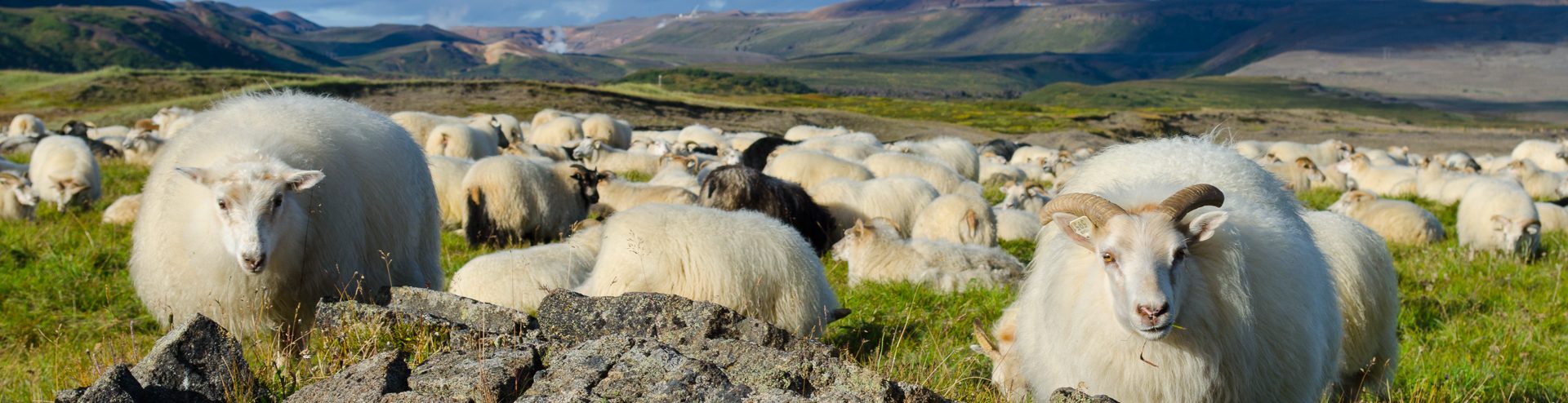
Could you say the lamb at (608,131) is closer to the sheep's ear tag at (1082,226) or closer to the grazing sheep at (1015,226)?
the grazing sheep at (1015,226)

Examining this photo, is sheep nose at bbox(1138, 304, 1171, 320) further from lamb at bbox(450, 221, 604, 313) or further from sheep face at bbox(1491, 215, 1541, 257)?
sheep face at bbox(1491, 215, 1541, 257)

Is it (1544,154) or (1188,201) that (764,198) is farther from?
(1544,154)

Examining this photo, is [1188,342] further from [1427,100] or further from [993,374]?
[1427,100]

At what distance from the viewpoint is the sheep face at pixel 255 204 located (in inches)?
210

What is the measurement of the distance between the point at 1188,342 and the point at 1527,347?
4.73m

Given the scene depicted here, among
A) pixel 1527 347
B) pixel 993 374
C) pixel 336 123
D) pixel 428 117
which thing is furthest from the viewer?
pixel 428 117

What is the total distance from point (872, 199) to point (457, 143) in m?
9.15

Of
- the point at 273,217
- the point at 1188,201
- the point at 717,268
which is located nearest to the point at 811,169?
the point at 717,268

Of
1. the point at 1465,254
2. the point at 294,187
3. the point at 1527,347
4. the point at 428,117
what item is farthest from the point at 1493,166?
the point at 294,187

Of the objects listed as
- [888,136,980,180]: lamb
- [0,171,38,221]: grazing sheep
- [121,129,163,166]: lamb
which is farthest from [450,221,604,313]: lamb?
[121,129,163,166]: lamb

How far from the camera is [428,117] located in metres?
23.1

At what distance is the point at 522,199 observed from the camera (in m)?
12.4

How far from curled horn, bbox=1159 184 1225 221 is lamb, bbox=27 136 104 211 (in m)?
12.5

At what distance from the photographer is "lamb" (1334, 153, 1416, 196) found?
71.9ft
